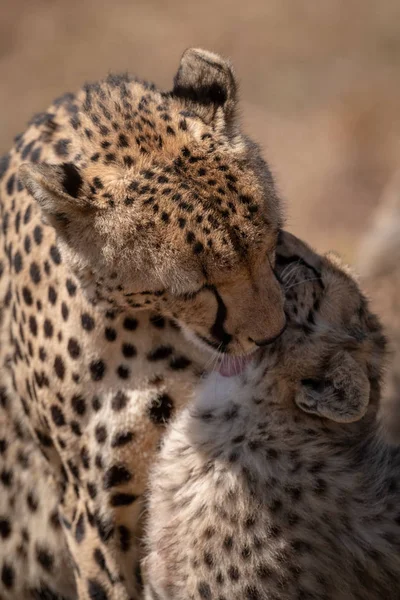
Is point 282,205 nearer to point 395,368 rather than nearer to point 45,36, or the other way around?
point 395,368

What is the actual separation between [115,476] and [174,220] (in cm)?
67

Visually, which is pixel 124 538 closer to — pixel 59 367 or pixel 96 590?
pixel 96 590

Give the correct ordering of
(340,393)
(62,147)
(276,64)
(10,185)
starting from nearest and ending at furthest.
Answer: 1. (340,393)
2. (62,147)
3. (10,185)
4. (276,64)

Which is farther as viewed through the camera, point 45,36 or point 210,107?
point 45,36

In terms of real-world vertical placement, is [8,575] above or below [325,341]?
below

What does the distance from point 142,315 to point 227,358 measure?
216mm

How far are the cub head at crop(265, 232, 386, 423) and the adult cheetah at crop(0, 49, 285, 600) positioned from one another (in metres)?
0.15

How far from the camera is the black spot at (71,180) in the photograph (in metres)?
2.20

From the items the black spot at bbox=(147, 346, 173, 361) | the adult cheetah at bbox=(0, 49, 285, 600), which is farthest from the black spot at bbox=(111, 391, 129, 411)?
the black spot at bbox=(147, 346, 173, 361)

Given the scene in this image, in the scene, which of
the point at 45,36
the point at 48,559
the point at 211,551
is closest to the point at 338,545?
the point at 211,551

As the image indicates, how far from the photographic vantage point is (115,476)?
246 cm

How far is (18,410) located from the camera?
9.14ft

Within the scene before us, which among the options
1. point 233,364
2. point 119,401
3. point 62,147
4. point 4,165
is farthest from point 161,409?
point 4,165

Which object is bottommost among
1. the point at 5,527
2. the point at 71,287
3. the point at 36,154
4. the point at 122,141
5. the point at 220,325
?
the point at 5,527
